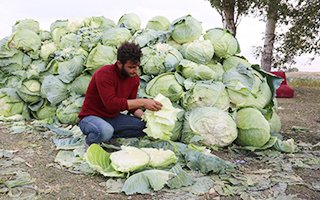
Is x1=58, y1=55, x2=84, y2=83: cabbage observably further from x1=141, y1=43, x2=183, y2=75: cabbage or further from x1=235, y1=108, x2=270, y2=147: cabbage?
x1=235, y1=108, x2=270, y2=147: cabbage

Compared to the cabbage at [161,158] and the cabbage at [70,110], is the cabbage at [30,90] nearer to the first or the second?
the cabbage at [70,110]

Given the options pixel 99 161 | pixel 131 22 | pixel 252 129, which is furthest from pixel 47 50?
pixel 252 129

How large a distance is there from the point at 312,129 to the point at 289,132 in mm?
563

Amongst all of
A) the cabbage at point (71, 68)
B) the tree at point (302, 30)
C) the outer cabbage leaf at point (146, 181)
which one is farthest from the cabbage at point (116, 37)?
the tree at point (302, 30)

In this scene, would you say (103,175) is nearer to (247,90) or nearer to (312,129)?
(247,90)

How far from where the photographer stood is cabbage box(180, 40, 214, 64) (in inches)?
232

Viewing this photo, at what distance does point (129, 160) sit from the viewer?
4.10 m

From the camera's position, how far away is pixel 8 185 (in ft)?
12.7

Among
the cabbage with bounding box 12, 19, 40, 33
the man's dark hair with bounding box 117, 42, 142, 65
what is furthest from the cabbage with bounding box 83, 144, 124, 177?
the cabbage with bounding box 12, 19, 40, 33

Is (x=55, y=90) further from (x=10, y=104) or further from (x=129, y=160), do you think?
(x=129, y=160)

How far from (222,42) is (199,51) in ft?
1.54

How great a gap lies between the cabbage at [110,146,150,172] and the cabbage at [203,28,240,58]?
255cm

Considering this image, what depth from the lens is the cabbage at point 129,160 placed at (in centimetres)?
404

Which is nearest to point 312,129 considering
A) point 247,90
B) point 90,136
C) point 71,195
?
point 247,90
